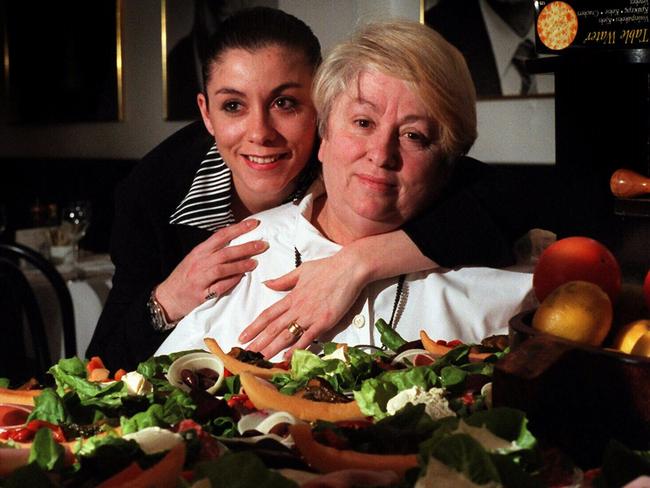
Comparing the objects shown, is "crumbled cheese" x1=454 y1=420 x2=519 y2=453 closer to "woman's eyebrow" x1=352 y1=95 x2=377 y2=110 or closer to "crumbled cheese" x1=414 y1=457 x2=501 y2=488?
"crumbled cheese" x1=414 y1=457 x2=501 y2=488

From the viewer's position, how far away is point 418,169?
2018 millimetres

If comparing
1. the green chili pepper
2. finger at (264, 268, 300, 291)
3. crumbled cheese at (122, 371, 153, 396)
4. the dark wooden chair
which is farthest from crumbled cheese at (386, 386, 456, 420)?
the dark wooden chair

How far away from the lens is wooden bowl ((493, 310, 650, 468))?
0.91 m

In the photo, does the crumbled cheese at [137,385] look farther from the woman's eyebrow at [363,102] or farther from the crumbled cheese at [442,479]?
the woman's eyebrow at [363,102]

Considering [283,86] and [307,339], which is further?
[283,86]

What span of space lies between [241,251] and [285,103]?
35 cm

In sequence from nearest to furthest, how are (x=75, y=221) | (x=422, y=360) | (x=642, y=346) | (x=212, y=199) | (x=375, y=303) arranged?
(x=642, y=346)
(x=422, y=360)
(x=375, y=303)
(x=212, y=199)
(x=75, y=221)

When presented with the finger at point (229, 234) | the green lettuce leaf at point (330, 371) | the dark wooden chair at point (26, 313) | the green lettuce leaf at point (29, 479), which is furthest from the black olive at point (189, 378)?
the dark wooden chair at point (26, 313)

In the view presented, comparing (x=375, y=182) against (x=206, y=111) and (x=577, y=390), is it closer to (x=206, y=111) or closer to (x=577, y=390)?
(x=206, y=111)

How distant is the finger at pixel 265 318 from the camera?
2041mm

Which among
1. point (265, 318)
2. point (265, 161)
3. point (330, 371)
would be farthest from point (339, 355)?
point (265, 161)

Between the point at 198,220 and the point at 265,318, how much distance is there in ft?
1.37

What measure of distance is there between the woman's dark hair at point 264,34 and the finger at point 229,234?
374 mm

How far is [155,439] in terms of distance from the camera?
0.92m
